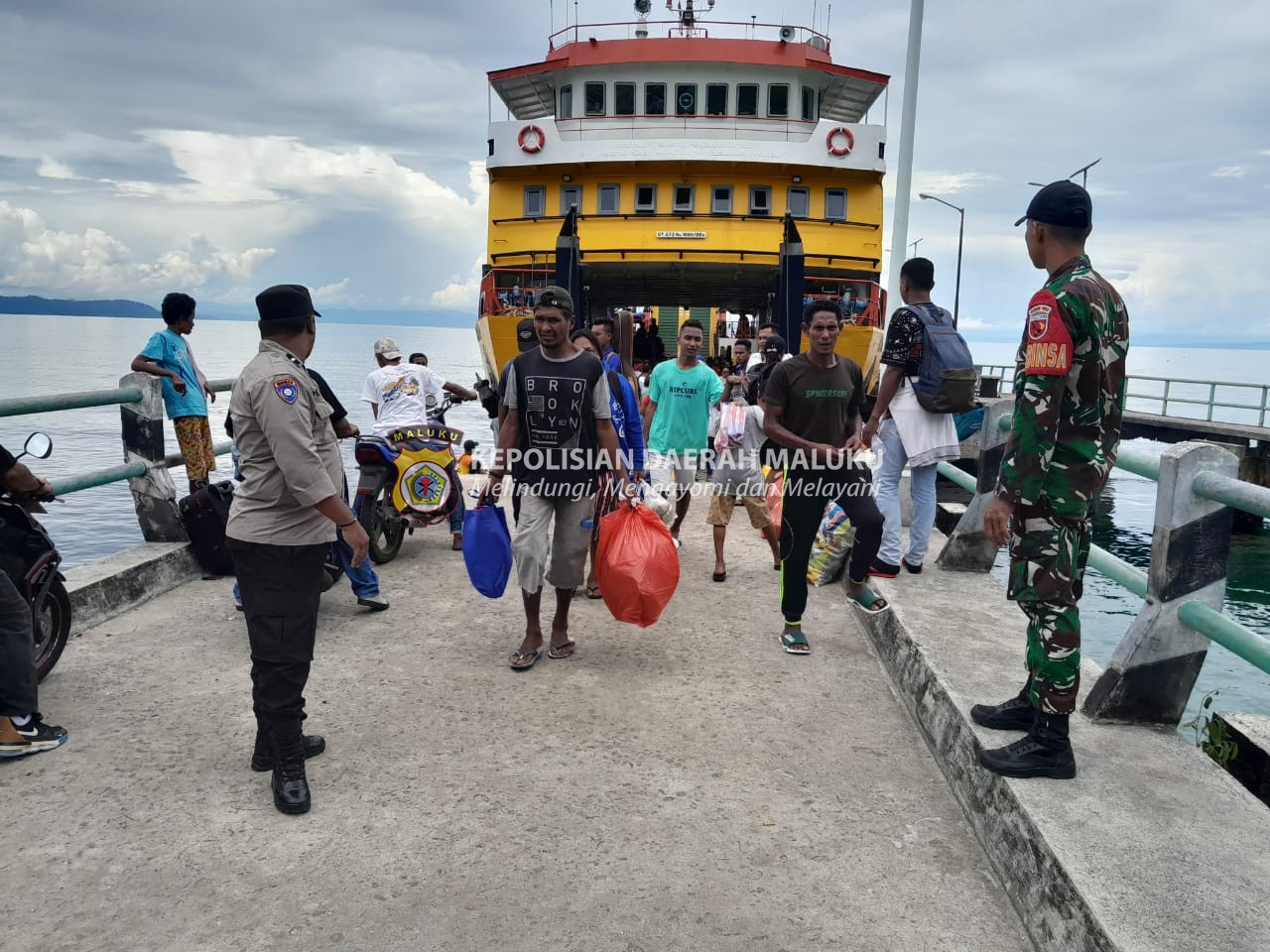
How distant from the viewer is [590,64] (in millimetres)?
17297

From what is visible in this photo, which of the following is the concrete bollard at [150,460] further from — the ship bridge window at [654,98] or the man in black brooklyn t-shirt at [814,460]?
the ship bridge window at [654,98]

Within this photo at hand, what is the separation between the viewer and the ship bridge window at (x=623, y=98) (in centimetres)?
1759

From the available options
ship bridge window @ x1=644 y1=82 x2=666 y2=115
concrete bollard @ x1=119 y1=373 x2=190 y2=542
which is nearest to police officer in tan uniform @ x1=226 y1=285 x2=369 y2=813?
concrete bollard @ x1=119 y1=373 x2=190 y2=542

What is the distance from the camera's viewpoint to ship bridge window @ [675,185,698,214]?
15.9 meters

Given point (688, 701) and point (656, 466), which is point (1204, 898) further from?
point (656, 466)

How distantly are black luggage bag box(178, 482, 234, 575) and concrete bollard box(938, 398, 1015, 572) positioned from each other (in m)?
4.45

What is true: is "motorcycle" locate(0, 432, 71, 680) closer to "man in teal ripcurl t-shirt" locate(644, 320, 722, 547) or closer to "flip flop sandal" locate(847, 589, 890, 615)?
"flip flop sandal" locate(847, 589, 890, 615)

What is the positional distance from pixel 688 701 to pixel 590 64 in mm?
16172

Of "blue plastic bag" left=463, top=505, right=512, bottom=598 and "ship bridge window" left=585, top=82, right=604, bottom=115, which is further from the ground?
"ship bridge window" left=585, top=82, right=604, bottom=115

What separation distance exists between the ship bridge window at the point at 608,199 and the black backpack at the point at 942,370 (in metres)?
11.9

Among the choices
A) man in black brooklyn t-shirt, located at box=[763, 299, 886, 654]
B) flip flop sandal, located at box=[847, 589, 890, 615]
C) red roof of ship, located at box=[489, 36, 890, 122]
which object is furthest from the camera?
red roof of ship, located at box=[489, 36, 890, 122]

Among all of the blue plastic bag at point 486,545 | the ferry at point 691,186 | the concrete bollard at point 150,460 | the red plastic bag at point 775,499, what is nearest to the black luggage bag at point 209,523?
the concrete bollard at point 150,460

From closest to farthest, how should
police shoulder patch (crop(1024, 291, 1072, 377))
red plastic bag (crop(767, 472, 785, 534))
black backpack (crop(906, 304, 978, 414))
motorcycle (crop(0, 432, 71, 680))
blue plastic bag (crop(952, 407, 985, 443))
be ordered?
police shoulder patch (crop(1024, 291, 1072, 377))
motorcycle (crop(0, 432, 71, 680))
black backpack (crop(906, 304, 978, 414))
blue plastic bag (crop(952, 407, 985, 443))
red plastic bag (crop(767, 472, 785, 534))

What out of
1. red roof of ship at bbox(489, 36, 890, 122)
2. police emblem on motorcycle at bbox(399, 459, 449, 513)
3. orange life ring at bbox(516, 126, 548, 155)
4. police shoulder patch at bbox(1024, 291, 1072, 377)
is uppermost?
red roof of ship at bbox(489, 36, 890, 122)
